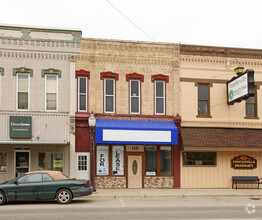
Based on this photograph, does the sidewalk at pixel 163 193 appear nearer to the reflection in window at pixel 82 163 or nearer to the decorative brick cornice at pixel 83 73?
the reflection in window at pixel 82 163

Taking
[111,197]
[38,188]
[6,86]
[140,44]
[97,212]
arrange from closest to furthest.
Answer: [97,212], [38,188], [111,197], [6,86], [140,44]

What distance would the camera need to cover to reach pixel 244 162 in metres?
22.0

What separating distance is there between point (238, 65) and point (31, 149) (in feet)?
41.9

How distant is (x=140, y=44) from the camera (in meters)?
21.7

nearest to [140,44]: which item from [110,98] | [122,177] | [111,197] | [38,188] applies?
[110,98]

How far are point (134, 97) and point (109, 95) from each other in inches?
56.3

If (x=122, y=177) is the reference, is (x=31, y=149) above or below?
A: above

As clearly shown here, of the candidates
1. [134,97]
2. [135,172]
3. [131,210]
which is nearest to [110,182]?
[135,172]

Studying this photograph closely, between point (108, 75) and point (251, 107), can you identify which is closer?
point (108, 75)

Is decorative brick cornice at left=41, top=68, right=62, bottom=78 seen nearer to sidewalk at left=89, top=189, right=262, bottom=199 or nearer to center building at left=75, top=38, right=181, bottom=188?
center building at left=75, top=38, right=181, bottom=188

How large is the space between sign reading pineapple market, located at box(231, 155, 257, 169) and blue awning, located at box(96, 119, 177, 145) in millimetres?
3975

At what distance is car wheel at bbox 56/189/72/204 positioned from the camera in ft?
49.4

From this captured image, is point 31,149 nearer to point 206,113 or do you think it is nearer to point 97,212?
point 97,212

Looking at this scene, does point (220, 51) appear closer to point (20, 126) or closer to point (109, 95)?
point (109, 95)
